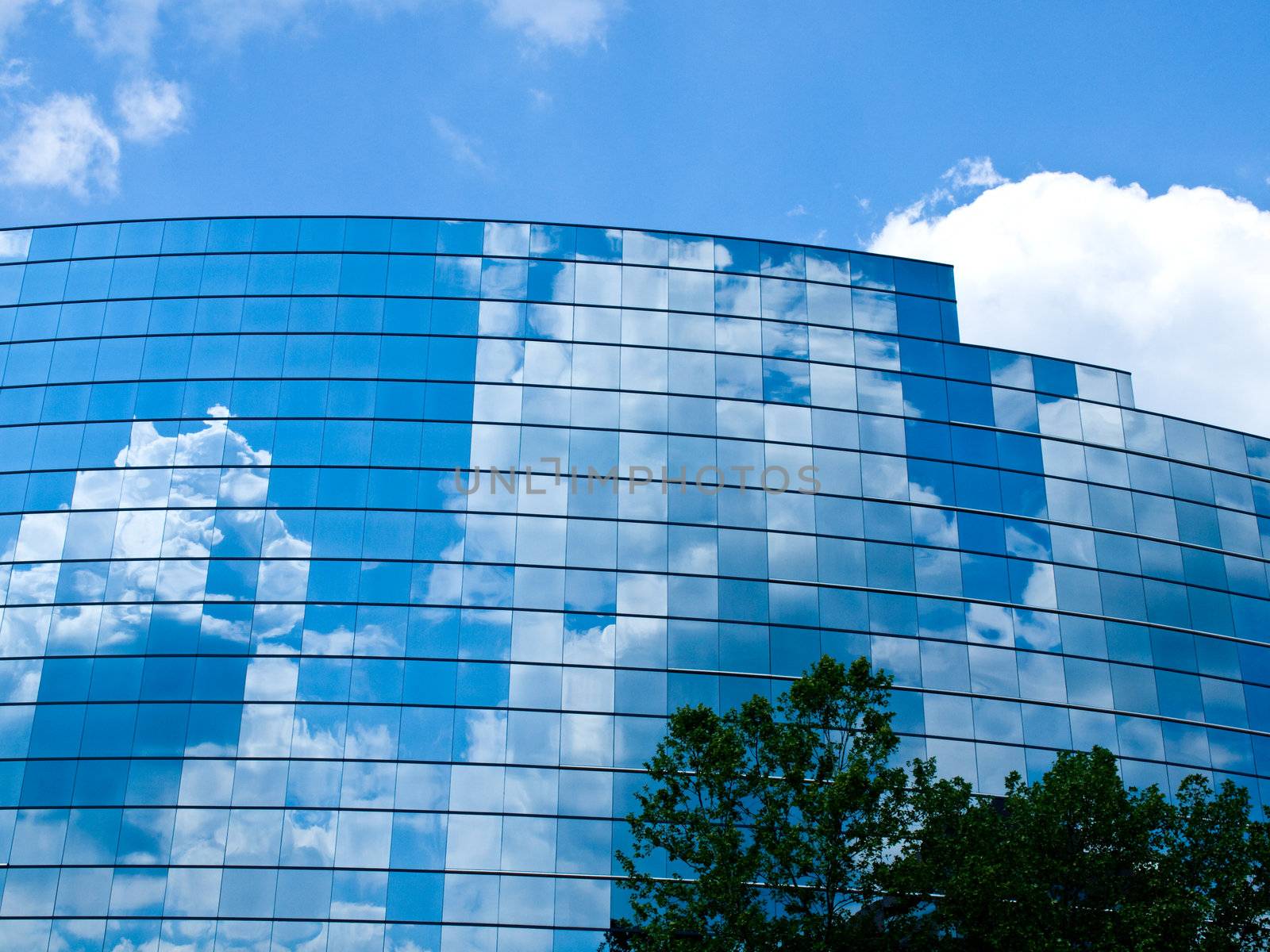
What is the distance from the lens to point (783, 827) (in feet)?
101

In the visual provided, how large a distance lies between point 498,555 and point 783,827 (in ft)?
59.8

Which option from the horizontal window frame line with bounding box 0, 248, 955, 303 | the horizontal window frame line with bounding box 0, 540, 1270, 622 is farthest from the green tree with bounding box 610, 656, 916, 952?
the horizontal window frame line with bounding box 0, 248, 955, 303

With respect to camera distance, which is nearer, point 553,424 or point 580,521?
point 580,521

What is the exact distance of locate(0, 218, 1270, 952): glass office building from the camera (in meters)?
41.2

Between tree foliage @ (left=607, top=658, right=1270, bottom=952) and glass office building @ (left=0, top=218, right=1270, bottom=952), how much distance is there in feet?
36.3

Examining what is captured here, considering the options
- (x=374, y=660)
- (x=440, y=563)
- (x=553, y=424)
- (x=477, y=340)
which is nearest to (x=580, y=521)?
(x=553, y=424)

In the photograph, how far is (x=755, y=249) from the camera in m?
51.7

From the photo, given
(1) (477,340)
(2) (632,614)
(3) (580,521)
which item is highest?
(1) (477,340)

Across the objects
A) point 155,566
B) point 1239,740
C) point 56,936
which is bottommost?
point 56,936

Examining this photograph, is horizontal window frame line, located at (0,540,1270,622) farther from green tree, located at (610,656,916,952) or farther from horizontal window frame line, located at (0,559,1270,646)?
green tree, located at (610,656,916,952)

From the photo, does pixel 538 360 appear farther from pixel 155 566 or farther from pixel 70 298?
pixel 70 298

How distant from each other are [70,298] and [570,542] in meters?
24.5

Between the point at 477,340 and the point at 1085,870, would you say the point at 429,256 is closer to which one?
the point at 477,340

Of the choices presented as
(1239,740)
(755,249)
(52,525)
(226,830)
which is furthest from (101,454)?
(1239,740)
